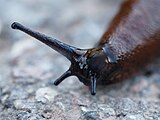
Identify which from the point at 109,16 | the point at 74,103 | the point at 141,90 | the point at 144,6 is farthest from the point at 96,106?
the point at 109,16

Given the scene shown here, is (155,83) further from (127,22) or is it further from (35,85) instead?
(35,85)

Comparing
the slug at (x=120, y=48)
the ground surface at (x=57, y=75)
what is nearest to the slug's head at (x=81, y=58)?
the slug at (x=120, y=48)

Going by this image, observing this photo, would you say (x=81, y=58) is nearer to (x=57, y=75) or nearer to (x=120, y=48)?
(x=120, y=48)

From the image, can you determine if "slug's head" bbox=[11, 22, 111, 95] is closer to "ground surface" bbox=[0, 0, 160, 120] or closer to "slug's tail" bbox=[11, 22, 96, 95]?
"slug's tail" bbox=[11, 22, 96, 95]

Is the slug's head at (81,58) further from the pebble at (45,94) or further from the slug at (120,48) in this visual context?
the pebble at (45,94)

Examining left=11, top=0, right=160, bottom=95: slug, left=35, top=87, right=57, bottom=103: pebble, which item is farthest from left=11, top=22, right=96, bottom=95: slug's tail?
left=35, top=87, right=57, bottom=103: pebble

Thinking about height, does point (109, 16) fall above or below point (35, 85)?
above

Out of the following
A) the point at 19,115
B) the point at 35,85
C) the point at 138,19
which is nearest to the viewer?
the point at 19,115

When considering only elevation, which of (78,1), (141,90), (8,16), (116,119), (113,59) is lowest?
(116,119)
